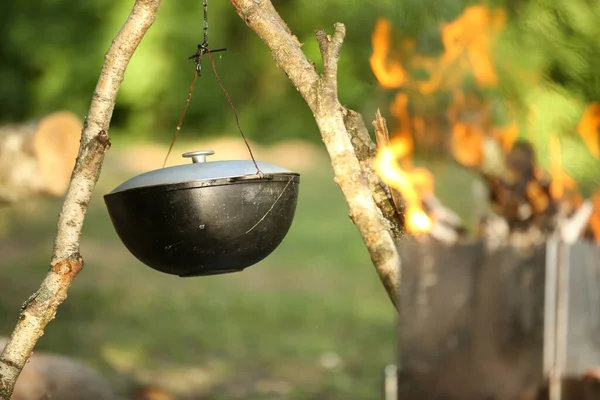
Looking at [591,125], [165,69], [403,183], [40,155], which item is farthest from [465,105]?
[165,69]

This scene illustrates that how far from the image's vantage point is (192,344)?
19.5ft

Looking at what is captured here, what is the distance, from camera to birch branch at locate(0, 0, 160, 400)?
2971 mm

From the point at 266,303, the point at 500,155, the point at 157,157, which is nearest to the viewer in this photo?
the point at 500,155

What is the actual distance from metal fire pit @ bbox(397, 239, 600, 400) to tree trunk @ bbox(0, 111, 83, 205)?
364cm

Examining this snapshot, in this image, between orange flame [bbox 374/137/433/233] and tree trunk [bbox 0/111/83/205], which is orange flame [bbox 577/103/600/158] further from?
tree trunk [bbox 0/111/83/205]

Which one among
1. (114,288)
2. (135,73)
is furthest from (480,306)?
(135,73)

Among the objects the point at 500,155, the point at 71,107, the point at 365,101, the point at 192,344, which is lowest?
the point at 192,344

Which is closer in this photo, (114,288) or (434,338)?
(434,338)

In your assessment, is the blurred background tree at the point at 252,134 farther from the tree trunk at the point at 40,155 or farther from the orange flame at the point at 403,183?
the orange flame at the point at 403,183

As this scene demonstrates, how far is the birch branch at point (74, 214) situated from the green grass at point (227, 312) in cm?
198

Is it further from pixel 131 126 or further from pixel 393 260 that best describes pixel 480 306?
pixel 131 126

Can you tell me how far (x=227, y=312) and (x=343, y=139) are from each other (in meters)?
4.18

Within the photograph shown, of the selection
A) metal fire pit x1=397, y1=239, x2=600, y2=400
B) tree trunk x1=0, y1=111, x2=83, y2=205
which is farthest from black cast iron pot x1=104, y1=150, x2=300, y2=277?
tree trunk x1=0, y1=111, x2=83, y2=205

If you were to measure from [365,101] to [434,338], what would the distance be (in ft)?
19.0
